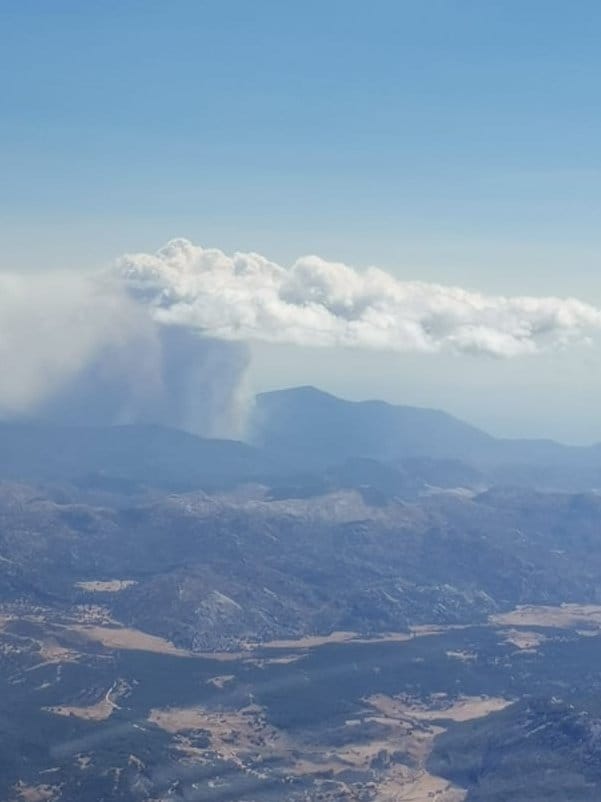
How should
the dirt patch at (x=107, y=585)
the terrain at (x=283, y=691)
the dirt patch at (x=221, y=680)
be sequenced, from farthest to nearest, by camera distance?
the dirt patch at (x=107, y=585) < the dirt patch at (x=221, y=680) < the terrain at (x=283, y=691)

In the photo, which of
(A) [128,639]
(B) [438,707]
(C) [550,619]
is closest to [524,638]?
(C) [550,619]

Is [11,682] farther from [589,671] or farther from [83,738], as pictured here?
[589,671]

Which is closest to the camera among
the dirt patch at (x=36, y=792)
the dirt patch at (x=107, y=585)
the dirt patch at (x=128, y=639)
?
the dirt patch at (x=36, y=792)

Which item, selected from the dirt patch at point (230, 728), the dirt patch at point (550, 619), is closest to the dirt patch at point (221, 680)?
the dirt patch at point (230, 728)

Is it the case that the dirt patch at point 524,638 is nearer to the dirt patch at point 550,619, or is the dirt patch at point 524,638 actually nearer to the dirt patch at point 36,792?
the dirt patch at point 550,619

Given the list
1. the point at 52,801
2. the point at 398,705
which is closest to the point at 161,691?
the point at 398,705

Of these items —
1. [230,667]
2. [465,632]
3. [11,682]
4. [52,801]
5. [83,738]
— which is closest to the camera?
[52,801]

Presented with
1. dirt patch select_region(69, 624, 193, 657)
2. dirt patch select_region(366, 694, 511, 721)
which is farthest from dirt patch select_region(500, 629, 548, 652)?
dirt patch select_region(69, 624, 193, 657)

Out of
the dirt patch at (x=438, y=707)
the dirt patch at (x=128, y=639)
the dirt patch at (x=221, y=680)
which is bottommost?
the dirt patch at (x=128, y=639)

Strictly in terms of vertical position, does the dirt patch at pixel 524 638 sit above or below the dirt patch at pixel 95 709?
above

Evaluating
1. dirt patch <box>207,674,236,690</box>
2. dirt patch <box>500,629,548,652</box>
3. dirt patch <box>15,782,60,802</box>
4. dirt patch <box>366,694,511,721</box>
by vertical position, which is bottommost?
dirt patch <box>207,674,236,690</box>

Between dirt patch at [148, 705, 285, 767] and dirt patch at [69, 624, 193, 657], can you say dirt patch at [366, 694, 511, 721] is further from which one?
dirt patch at [69, 624, 193, 657]
